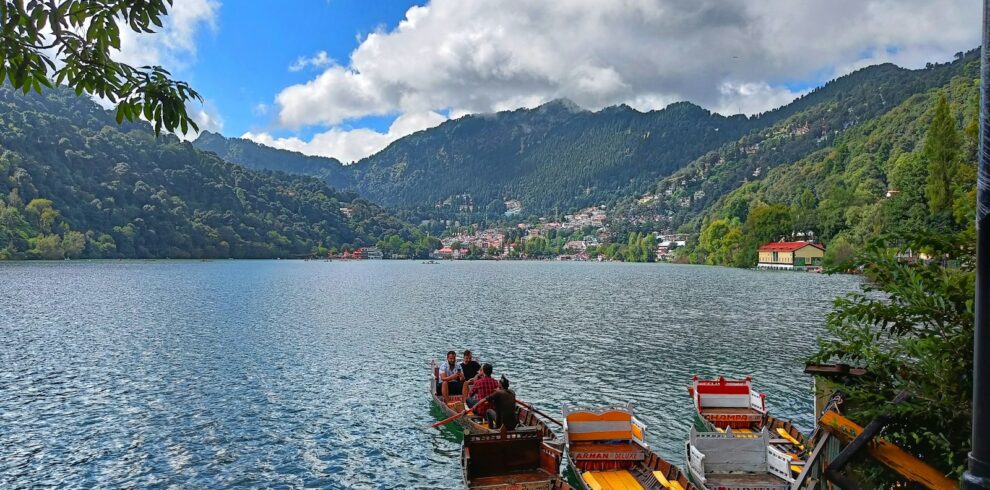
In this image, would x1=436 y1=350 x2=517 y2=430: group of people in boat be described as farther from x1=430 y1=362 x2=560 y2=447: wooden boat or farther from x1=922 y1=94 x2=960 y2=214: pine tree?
x1=922 y1=94 x2=960 y2=214: pine tree

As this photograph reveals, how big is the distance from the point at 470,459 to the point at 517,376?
52.1 feet

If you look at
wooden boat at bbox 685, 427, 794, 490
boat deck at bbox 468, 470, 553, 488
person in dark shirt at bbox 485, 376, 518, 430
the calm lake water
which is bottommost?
the calm lake water

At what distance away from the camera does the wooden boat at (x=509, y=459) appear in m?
15.1

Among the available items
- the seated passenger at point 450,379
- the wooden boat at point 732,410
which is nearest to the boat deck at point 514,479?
the wooden boat at point 732,410

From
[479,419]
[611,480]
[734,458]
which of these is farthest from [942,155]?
[611,480]

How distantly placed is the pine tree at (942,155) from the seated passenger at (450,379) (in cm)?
7356

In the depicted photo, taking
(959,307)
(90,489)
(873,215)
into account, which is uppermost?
(873,215)

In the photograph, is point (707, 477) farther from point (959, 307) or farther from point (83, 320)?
point (83, 320)

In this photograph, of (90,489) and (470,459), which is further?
(90,489)

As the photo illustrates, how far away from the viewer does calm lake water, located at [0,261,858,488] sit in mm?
18922

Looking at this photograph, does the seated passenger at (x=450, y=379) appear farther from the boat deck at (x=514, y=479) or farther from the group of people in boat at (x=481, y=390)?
the boat deck at (x=514, y=479)

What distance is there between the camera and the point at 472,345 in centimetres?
4125

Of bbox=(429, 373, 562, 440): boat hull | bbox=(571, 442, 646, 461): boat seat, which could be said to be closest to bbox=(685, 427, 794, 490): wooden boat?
bbox=(571, 442, 646, 461): boat seat

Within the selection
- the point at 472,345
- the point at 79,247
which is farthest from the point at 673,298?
the point at 79,247
